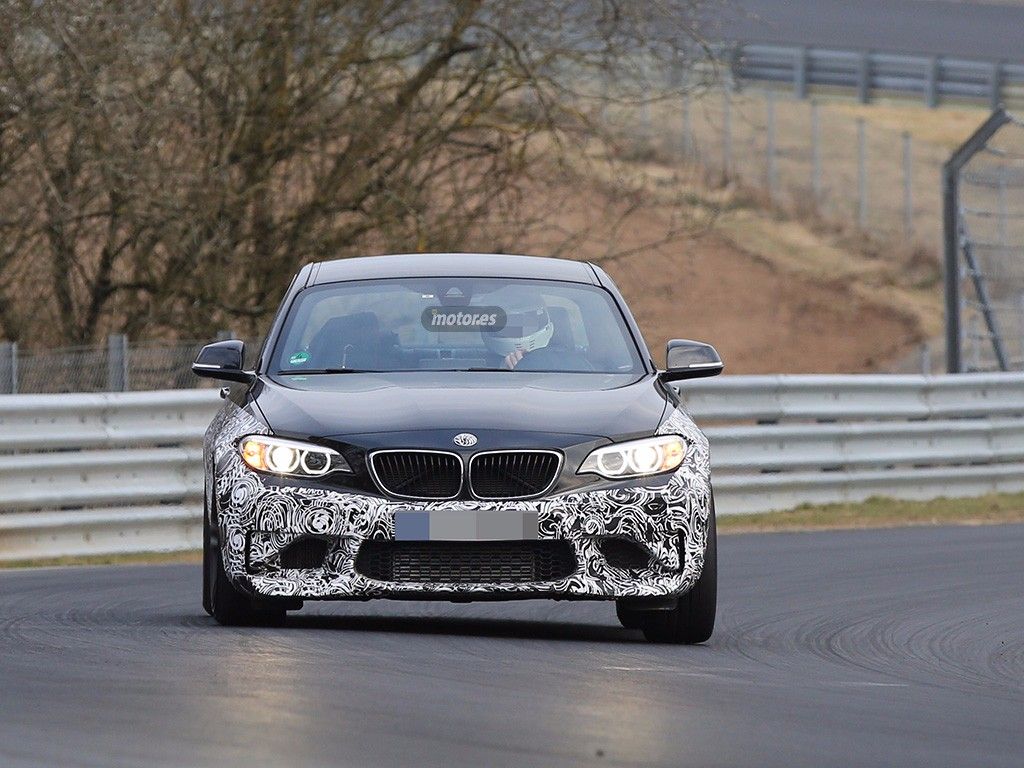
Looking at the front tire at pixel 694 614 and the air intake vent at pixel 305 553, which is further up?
the air intake vent at pixel 305 553

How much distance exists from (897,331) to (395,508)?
34.5 meters

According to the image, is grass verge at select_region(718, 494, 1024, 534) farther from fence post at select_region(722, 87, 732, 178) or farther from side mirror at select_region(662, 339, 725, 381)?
side mirror at select_region(662, 339, 725, 381)

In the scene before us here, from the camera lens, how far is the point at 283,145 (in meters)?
20.6

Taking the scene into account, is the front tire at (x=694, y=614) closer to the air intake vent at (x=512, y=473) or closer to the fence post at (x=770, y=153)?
the air intake vent at (x=512, y=473)

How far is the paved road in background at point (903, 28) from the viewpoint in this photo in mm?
50666

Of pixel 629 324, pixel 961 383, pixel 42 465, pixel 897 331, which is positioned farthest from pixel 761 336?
pixel 629 324

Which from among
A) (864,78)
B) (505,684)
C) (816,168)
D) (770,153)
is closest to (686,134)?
(770,153)

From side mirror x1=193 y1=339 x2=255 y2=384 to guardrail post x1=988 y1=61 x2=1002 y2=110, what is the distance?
137 ft

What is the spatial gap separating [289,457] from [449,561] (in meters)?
0.71

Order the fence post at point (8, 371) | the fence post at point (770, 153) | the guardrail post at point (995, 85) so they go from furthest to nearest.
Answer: the guardrail post at point (995, 85) → the fence post at point (770, 153) → the fence post at point (8, 371)

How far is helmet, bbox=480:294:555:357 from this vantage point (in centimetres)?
1007

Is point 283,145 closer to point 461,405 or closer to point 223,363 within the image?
point 223,363

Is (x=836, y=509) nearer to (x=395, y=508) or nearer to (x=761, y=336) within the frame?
(x=395, y=508)

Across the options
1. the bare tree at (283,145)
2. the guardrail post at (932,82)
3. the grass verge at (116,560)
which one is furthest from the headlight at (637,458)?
the guardrail post at (932,82)
